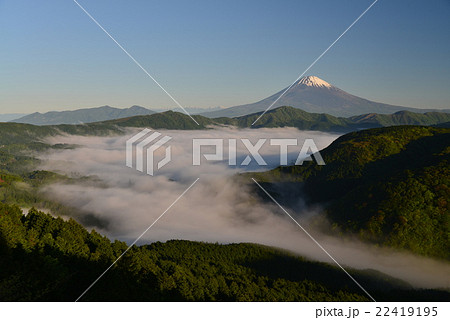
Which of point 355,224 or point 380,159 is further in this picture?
point 380,159

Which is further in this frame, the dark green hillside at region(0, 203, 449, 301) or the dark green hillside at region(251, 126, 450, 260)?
the dark green hillside at region(251, 126, 450, 260)

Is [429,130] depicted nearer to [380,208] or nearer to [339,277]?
[380,208]

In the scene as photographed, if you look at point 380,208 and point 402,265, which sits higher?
point 380,208

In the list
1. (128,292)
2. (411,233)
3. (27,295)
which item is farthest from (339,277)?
(27,295)

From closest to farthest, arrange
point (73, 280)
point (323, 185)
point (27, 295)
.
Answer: point (27, 295) < point (73, 280) < point (323, 185)

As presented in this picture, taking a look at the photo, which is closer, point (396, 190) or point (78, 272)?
point (78, 272)

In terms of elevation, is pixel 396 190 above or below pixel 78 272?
below

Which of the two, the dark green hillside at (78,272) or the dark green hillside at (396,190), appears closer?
the dark green hillside at (78,272)

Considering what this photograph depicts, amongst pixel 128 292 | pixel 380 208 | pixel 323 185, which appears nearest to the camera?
pixel 128 292
